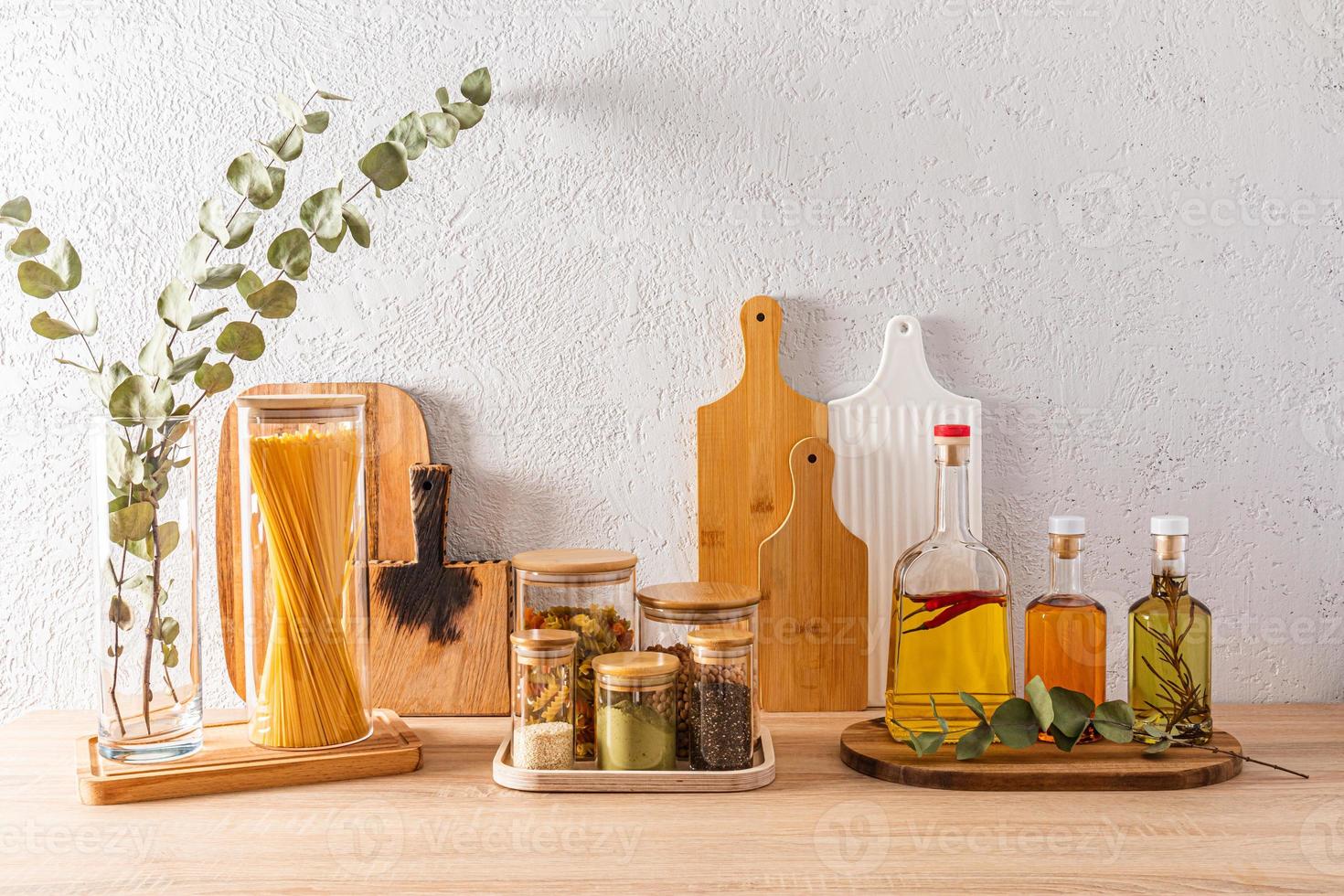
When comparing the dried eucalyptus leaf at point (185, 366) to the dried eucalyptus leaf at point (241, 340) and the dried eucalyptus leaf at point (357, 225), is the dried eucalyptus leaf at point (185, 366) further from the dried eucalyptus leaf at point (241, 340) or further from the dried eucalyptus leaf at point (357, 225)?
the dried eucalyptus leaf at point (357, 225)

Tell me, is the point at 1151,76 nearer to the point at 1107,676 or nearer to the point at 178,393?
the point at 1107,676

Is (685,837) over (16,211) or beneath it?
beneath

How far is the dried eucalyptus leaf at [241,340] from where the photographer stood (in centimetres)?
96

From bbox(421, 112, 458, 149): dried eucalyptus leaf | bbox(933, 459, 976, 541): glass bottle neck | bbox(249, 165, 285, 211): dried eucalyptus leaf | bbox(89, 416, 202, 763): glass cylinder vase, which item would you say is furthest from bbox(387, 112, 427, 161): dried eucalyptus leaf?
bbox(933, 459, 976, 541): glass bottle neck

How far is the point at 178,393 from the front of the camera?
1.15m

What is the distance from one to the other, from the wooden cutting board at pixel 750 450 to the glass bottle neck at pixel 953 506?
0.60 feet

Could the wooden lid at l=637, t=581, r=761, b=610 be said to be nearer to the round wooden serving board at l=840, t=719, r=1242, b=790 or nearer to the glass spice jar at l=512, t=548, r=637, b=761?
the glass spice jar at l=512, t=548, r=637, b=761

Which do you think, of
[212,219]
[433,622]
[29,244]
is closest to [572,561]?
[433,622]

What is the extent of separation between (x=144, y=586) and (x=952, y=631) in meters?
0.72

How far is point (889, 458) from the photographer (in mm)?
1127

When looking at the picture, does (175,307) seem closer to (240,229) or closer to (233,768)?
(240,229)

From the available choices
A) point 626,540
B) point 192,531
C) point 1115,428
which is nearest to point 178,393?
point 192,531

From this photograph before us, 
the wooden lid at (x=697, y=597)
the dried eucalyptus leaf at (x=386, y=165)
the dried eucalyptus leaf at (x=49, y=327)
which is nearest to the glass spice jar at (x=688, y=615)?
the wooden lid at (x=697, y=597)

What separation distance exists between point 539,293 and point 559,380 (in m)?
0.10
